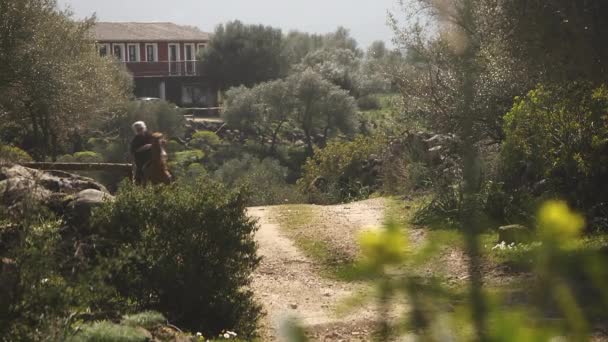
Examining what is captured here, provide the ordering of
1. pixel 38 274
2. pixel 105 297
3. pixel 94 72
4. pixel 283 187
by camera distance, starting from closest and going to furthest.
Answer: pixel 38 274
pixel 105 297
pixel 283 187
pixel 94 72

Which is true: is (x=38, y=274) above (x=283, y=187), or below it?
above

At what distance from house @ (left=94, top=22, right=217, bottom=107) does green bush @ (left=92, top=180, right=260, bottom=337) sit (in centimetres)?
5721

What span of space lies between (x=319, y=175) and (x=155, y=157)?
1260 centimetres

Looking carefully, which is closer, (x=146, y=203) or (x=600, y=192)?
(x=146, y=203)

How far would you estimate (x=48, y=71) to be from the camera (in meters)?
23.1

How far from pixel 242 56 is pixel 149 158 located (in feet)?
160

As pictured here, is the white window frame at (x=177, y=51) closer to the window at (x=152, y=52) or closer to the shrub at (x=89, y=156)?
the window at (x=152, y=52)

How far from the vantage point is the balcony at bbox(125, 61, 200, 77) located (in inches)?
2603

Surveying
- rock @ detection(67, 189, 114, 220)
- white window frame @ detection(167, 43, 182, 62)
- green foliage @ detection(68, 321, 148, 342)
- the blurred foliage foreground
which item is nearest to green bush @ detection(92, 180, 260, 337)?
rock @ detection(67, 189, 114, 220)

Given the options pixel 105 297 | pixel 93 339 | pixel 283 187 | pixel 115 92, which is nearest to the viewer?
pixel 93 339

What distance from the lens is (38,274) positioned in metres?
6.64

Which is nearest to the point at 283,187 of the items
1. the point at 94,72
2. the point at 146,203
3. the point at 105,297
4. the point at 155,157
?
the point at 94,72

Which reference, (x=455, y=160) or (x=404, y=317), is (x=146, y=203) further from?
(x=455, y=160)

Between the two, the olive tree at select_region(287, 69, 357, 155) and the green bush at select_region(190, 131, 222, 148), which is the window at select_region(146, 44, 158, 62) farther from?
the olive tree at select_region(287, 69, 357, 155)
